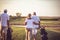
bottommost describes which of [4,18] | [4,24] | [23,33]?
[23,33]

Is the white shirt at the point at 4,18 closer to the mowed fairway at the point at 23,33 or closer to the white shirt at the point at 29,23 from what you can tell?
the mowed fairway at the point at 23,33

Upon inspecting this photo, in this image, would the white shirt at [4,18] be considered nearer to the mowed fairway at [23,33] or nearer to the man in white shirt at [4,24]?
the man in white shirt at [4,24]

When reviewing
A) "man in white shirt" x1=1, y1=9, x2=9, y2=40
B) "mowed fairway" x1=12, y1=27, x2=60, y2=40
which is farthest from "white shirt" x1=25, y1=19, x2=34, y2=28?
"man in white shirt" x1=1, y1=9, x2=9, y2=40

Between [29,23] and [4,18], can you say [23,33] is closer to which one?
[29,23]

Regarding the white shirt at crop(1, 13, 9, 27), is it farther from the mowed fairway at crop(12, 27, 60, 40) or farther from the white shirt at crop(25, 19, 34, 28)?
the white shirt at crop(25, 19, 34, 28)

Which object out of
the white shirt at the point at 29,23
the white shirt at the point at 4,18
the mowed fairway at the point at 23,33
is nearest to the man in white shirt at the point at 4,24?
the white shirt at the point at 4,18

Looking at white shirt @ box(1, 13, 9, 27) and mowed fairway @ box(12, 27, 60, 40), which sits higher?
white shirt @ box(1, 13, 9, 27)

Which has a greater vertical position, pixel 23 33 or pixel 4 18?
pixel 4 18

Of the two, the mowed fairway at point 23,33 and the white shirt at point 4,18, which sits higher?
the white shirt at point 4,18

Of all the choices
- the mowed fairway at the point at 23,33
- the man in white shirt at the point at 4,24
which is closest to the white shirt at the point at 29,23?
the mowed fairway at the point at 23,33

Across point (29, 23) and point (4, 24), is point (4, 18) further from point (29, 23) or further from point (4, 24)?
point (29, 23)

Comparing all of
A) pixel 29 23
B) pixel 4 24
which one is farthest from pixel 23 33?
pixel 4 24

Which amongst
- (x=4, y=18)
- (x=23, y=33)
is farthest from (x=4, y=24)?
(x=23, y=33)

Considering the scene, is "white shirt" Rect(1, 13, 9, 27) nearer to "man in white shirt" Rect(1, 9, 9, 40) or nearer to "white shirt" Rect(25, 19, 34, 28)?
"man in white shirt" Rect(1, 9, 9, 40)
